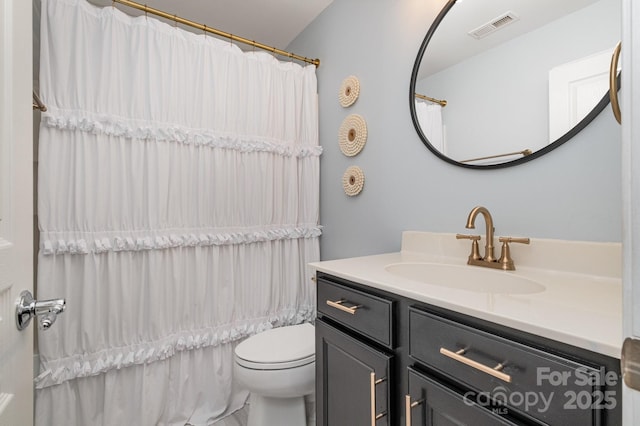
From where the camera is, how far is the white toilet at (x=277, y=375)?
1.32m

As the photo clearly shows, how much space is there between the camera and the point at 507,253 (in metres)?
1.09

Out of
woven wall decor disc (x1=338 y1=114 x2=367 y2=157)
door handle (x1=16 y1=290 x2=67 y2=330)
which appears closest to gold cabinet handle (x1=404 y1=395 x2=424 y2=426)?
door handle (x1=16 y1=290 x2=67 y2=330)

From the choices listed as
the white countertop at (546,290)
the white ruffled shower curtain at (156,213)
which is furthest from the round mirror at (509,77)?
the white ruffled shower curtain at (156,213)

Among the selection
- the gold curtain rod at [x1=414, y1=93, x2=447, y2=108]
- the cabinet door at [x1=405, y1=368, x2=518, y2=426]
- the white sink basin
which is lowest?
the cabinet door at [x1=405, y1=368, x2=518, y2=426]

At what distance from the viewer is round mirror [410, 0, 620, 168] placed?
0.96m

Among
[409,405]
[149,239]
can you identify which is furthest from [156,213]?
[409,405]

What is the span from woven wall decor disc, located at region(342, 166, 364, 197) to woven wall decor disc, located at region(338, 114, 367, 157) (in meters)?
0.10

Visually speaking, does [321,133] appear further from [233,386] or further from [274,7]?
[233,386]

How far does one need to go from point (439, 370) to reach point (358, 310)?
311mm

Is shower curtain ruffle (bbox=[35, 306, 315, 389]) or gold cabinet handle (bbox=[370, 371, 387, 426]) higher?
gold cabinet handle (bbox=[370, 371, 387, 426])

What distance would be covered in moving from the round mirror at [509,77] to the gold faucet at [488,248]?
0.74ft

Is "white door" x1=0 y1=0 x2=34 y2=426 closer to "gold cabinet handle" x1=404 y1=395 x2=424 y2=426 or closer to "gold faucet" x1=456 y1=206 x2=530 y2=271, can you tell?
"gold cabinet handle" x1=404 y1=395 x2=424 y2=426

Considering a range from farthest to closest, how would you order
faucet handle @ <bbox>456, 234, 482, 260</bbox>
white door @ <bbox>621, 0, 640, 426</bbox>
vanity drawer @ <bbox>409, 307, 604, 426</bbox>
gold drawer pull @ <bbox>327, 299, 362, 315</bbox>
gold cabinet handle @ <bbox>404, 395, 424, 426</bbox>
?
faucet handle @ <bbox>456, 234, 482, 260</bbox> → gold drawer pull @ <bbox>327, 299, 362, 315</bbox> → gold cabinet handle @ <bbox>404, 395, 424, 426</bbox> → vanity drawer @ <bbox>409, 307, 604, 426</bbox> → white door @ <bbox>621, 0, 640, 426</bbox>

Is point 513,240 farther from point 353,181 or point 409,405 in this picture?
point 353,181
